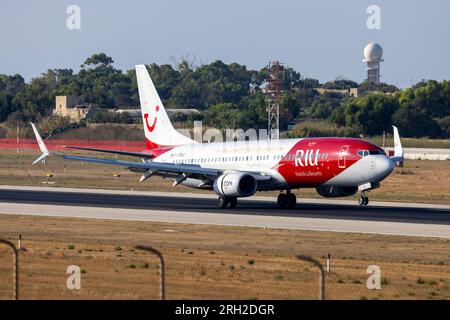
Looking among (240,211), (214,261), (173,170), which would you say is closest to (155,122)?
(173,170)

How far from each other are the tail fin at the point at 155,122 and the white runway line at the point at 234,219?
396 inches

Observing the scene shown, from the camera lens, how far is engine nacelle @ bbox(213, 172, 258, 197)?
61.2 m

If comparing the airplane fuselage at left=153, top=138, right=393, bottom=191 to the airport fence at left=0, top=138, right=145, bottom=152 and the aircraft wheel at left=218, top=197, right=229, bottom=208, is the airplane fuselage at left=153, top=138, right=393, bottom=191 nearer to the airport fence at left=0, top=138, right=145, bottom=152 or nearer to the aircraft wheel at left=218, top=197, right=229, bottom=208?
the aircraft wheel at left=218, top=197, right=229, bottom=208

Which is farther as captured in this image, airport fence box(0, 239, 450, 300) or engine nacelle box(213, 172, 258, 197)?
engine nacelle box(213, 172, 258, 197)

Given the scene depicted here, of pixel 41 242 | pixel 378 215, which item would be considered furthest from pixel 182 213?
pixel 41 242

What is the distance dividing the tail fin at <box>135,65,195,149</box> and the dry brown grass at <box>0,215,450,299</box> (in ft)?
56.5

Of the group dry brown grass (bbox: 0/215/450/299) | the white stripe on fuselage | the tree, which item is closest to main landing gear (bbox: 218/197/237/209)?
the white stripe on fuselage

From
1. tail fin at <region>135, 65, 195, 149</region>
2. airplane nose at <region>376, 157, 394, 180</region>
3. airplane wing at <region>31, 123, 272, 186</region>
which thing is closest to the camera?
airplane nose at <region>376, 157, 394, 180</region>

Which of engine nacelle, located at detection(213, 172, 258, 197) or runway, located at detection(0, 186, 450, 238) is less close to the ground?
engine nacelle, located at detection(213, 172, 258, 197)

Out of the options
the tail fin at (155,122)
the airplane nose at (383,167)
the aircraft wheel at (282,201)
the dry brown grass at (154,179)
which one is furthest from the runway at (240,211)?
the dry brown grass at (154,179)

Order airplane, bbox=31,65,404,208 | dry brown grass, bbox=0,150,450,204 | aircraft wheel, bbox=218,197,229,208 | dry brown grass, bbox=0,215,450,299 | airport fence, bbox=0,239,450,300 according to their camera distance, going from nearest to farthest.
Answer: airport fence, bbox=0,239,450,300, dry brown grass, bbox=0,215,450,299, airplane, bbox=31,65,404,208, aircraft wheel, bbox=218,197,229,208, dry brown grass, bbox=0,150,450,204

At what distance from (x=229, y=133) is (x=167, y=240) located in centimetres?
8086

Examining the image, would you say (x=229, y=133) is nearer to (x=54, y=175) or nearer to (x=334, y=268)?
(x=54, y=175)

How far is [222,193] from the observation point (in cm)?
6178
